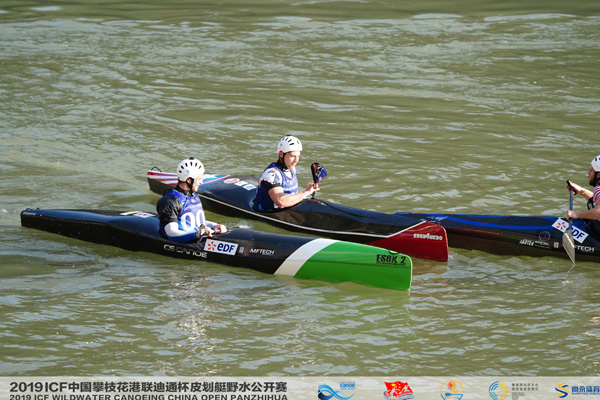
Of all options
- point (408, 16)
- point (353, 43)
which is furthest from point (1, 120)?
point (408, 16)

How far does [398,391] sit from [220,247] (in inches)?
121

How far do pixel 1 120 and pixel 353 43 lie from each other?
8.92 metres

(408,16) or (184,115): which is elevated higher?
(408,16)

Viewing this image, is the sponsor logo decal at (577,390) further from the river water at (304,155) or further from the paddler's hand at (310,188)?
the paddler's hand at (310,188)

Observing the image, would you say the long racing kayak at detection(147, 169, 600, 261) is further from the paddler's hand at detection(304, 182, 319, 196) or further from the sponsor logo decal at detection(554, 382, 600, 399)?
the sponsor logo decal at detection(554, 382, 600, 399)

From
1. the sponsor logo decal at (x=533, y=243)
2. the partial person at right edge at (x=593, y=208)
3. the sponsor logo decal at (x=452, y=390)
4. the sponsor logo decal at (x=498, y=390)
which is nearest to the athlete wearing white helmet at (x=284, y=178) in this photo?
the sponsor logo decal at (x=533, y=243)

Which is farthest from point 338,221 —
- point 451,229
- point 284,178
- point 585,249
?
point 585,249

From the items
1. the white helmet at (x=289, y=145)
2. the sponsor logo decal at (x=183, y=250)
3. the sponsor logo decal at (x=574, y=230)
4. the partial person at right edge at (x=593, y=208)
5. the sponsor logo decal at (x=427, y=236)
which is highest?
the white helmet at (x=289, y=145)

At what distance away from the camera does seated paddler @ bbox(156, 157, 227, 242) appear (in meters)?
8.51

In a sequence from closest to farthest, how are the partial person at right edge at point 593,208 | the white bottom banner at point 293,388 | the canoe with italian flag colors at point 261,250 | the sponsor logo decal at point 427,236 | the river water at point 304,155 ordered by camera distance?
the white bottom banner at point 293,388 → the river water at point 304,155 → the canoe with italian flag colors at point 261,250 → the partial person at right edge at point 593,208 → the sponsor logo decal at point 427,236

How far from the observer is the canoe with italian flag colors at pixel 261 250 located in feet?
26.3

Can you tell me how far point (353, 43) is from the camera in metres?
19.8

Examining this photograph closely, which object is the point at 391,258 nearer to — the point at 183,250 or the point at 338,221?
the point at 338,221

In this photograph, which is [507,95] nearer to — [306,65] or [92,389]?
[306,65]
